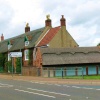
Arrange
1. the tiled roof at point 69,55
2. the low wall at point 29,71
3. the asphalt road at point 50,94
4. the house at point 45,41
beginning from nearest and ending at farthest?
the asphalt road at point 50,94 < the low wall at point 29,71 < the tiled roof at point 69,55 < the house at point 45,41

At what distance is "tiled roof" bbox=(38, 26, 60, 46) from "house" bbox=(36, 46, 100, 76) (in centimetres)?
322

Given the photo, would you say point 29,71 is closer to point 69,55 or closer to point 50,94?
point 69,55

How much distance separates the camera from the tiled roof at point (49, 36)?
168ft

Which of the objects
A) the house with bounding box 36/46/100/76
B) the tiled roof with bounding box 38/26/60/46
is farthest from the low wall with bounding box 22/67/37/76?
the tiled roof with bounding box 38/26/60/46

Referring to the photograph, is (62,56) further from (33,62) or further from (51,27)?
(51,27)

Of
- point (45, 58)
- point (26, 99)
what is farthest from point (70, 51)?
point (26, 99)

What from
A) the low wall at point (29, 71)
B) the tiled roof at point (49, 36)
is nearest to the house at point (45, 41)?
the tiled roof at point (49, 36)

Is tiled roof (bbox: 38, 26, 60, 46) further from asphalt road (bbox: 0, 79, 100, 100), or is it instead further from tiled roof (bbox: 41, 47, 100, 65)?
asphalt road (bbox: 0, 79, 100, 100)

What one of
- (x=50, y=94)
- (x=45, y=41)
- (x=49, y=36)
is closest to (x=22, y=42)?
(x=45, y=41)

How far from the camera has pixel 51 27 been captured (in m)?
55.2

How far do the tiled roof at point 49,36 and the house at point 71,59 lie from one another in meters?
3.22

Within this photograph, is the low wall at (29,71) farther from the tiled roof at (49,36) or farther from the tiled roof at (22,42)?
the tiled roof at (49,36)

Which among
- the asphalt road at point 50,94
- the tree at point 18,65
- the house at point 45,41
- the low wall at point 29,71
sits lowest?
the asphalt road at point 50,94

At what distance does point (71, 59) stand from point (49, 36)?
692cm
